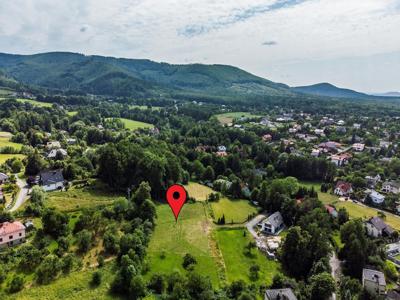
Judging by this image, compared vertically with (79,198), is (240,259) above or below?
below

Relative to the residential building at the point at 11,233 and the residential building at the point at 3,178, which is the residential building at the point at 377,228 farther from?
the residential building at the point at 3,178

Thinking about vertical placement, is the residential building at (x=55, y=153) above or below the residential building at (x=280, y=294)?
above

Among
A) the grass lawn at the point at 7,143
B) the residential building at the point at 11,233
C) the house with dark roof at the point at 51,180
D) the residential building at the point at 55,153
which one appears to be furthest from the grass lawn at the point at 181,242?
the grass lawn at the point at 7,143

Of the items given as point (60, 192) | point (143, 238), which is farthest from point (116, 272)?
point (60, 192)

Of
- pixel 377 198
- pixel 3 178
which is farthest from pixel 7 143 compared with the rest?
Answer: pixel 377 198

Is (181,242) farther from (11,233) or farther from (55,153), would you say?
(55,153)

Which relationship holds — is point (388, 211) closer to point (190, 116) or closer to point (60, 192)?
point (60, 192)
